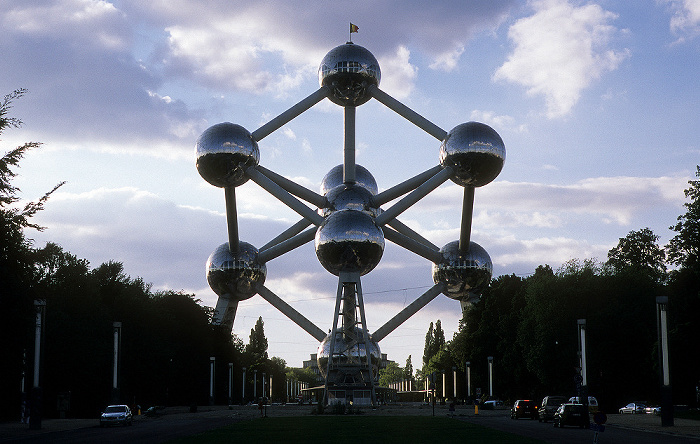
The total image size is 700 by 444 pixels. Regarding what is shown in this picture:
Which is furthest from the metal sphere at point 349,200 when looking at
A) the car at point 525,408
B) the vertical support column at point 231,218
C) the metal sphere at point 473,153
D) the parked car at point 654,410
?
the car at point 525,408

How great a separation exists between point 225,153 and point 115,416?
1010 inches

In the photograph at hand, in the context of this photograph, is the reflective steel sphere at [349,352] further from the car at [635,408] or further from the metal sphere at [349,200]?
the car at [635,408]

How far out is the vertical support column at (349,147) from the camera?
68.9 metres

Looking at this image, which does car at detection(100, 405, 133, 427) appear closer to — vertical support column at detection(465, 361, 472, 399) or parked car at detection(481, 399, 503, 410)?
parked car at detection(481, 399, 503, 410)

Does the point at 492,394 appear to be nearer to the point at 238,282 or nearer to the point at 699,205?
the point at 238,282

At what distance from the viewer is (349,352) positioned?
67.8m

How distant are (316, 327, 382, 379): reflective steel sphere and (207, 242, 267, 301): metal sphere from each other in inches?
314

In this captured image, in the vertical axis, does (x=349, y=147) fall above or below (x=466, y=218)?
above

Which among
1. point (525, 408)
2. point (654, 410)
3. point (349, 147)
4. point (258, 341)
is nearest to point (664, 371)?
point (525, 408)

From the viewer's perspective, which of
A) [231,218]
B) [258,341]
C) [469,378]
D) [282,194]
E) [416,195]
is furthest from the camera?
[258,341]

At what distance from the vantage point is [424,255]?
7156 cm

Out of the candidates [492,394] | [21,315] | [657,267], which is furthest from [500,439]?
[657,267]

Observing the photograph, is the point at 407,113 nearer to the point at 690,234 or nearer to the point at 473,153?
the point at 473,153

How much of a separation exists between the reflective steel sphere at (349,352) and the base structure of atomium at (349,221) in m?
0.08
